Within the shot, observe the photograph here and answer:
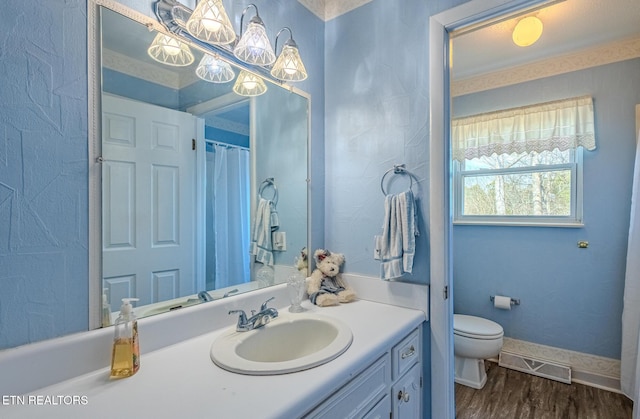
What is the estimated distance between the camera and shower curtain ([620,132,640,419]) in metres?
1.82

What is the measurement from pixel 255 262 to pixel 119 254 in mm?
554

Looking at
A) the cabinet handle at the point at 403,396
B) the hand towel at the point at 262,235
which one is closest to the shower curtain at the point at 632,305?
the cabinet handle at the point at 403,396

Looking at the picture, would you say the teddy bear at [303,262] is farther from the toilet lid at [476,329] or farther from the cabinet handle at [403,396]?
the toilet lid at [476,329]

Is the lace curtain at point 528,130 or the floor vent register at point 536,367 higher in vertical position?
the lace curtain at point 528,130

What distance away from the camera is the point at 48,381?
72cm

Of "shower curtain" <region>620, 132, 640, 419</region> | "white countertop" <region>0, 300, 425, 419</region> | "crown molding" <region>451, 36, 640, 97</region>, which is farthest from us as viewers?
"crown molding" <region>451, 36, 640, 97</region>

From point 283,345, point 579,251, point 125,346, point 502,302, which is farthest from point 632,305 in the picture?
point 125,346

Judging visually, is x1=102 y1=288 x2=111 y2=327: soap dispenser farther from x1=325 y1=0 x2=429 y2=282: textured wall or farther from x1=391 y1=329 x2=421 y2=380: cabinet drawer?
x1=325 y1=0 x2=429 y2=282: textured wall

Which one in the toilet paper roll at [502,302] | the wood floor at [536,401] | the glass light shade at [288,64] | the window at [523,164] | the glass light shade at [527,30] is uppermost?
the glass light shade at [527,30]

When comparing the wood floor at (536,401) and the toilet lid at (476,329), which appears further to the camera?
the toilet lid at (476,329)

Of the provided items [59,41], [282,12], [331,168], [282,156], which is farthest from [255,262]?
[282,12]

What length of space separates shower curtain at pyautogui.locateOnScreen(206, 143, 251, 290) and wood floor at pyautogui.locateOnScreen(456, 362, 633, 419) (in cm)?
161

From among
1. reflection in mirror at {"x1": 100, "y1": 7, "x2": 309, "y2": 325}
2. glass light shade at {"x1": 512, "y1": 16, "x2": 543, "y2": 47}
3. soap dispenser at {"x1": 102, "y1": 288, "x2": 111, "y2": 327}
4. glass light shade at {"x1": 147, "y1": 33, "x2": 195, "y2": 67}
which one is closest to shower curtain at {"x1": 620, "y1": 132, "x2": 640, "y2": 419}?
glass light shade at {"x1": 512, "y1": 16, "x2": 543, "y2": 47}

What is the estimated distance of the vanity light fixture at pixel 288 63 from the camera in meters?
1.32
